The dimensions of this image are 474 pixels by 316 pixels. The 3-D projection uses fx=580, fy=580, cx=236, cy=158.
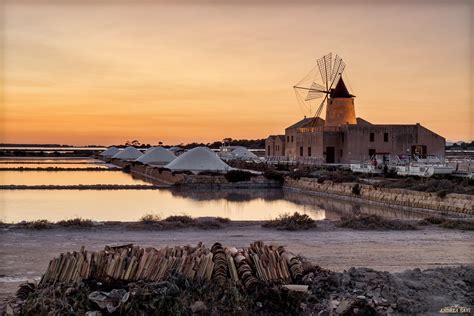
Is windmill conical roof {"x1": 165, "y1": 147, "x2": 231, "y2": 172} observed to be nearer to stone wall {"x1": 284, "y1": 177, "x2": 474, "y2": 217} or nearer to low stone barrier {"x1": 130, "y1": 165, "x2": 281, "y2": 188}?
low stone barrier {"x1": 130, "y1": 165, "x2": 281, "y2": 188}

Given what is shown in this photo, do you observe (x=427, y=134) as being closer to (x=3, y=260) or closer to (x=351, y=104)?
(x=351, y=104)

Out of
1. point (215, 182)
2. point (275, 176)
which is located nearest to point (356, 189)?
point (275, 176)

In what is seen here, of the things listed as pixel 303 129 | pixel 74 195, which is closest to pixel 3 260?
pixel 74 195

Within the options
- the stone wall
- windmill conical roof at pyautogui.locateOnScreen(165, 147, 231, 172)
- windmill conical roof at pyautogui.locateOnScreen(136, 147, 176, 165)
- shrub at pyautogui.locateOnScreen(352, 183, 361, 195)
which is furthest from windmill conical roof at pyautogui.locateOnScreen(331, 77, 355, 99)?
shrub at pyautogui.locateOnScreen(352, 183, 361, 195)

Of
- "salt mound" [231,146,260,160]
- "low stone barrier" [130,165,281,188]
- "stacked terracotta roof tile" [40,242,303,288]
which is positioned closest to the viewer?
"stacked terracotta roof tile" [40,242,303,288]

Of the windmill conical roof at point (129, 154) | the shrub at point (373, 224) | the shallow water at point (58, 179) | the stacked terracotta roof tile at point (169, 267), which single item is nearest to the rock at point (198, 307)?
the stacked terracotta roof tile at point (169, 267)

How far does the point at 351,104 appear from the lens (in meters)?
27.0

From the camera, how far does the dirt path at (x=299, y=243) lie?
5008 millimetres

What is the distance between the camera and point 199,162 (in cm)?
2370

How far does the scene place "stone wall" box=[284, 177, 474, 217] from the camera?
10516mm

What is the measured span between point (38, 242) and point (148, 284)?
3.24m

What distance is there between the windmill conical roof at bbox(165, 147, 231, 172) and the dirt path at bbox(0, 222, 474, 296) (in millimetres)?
15338

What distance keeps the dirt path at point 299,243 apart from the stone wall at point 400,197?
3081 mm

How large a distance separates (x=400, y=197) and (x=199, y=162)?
1185 cm
